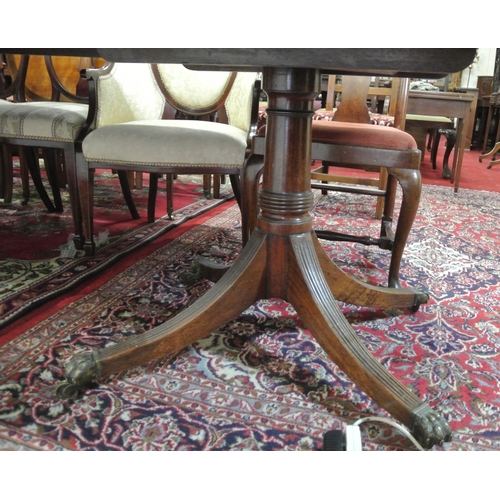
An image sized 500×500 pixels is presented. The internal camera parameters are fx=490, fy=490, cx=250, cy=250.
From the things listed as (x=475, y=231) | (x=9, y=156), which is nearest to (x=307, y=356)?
(x=475, y=231)

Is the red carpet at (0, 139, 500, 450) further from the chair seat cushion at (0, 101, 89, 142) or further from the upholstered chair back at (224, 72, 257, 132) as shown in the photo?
the upholstered chair back at (224, 72, 257, 132)

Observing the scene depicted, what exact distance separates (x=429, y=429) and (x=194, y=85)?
1823mm

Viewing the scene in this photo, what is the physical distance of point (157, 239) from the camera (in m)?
2.02

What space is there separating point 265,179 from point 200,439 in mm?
549

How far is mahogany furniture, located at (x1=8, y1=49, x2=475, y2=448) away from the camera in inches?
34.9

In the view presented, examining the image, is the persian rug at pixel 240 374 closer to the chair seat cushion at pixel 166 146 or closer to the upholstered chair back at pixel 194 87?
the chair seat cushion at pixel 166 146

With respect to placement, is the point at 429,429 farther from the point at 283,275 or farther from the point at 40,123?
the point at 40,123

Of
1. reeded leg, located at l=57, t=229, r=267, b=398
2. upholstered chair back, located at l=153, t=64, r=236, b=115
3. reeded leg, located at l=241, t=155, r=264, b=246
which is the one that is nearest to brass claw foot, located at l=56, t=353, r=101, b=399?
reeded leg, located at l=57, t=229, r=267, b=398

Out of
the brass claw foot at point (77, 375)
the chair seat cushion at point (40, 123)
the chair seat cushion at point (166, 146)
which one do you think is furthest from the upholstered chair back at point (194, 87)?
the brass claw foot at point (77, 375)

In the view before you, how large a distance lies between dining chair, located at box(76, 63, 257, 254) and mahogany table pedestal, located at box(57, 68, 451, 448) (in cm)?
60

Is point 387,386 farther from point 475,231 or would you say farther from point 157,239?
point 475,231

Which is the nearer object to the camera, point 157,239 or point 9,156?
point 157,239

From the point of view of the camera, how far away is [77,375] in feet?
3.14

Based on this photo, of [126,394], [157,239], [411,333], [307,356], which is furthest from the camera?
[157,239]
